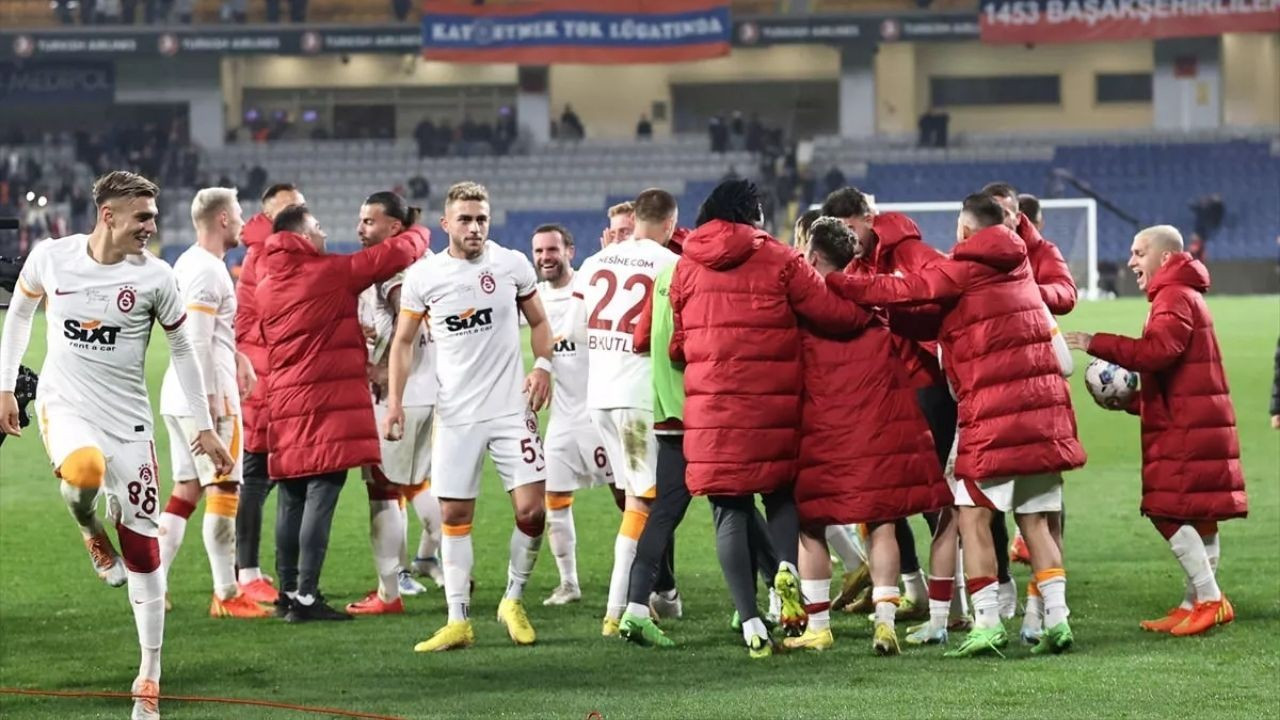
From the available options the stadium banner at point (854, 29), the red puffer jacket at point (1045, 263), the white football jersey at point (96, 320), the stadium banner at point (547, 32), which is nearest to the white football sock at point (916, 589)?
the red puffer jacket at point (1045, 263)

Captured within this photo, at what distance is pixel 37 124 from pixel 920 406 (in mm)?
45718

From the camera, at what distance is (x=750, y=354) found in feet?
24.6

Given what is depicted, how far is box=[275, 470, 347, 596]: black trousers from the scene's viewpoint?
8.75m

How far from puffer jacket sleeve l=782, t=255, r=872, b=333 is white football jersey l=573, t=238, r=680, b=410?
0.90 m

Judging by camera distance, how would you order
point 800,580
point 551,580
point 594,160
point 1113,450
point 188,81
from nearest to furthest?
point 800,580 → point 551,580 → point 1113,450 → point 594,160 → point 188,81

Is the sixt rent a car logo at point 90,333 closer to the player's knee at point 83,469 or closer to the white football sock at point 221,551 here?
the player's knee at point 83,469

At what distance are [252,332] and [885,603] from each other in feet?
12.5

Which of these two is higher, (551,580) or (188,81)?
(188,81)

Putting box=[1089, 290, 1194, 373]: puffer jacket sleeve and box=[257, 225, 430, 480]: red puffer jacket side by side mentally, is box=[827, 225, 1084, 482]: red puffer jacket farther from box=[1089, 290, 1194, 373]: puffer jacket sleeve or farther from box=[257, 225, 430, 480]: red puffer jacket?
box=[257, 225, 430, 480]: red puffer jacket

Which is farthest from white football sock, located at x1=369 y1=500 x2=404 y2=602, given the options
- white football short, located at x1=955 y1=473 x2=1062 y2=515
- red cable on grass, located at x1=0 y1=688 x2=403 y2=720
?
white football short, located at x1=955 y1=473 x2=1062 y2=515

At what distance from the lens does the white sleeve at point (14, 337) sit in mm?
6824

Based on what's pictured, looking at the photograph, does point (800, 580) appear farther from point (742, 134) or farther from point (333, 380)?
point (742, 134)

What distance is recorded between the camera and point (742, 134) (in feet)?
153

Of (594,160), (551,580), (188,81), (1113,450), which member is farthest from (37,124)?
(551,580)
